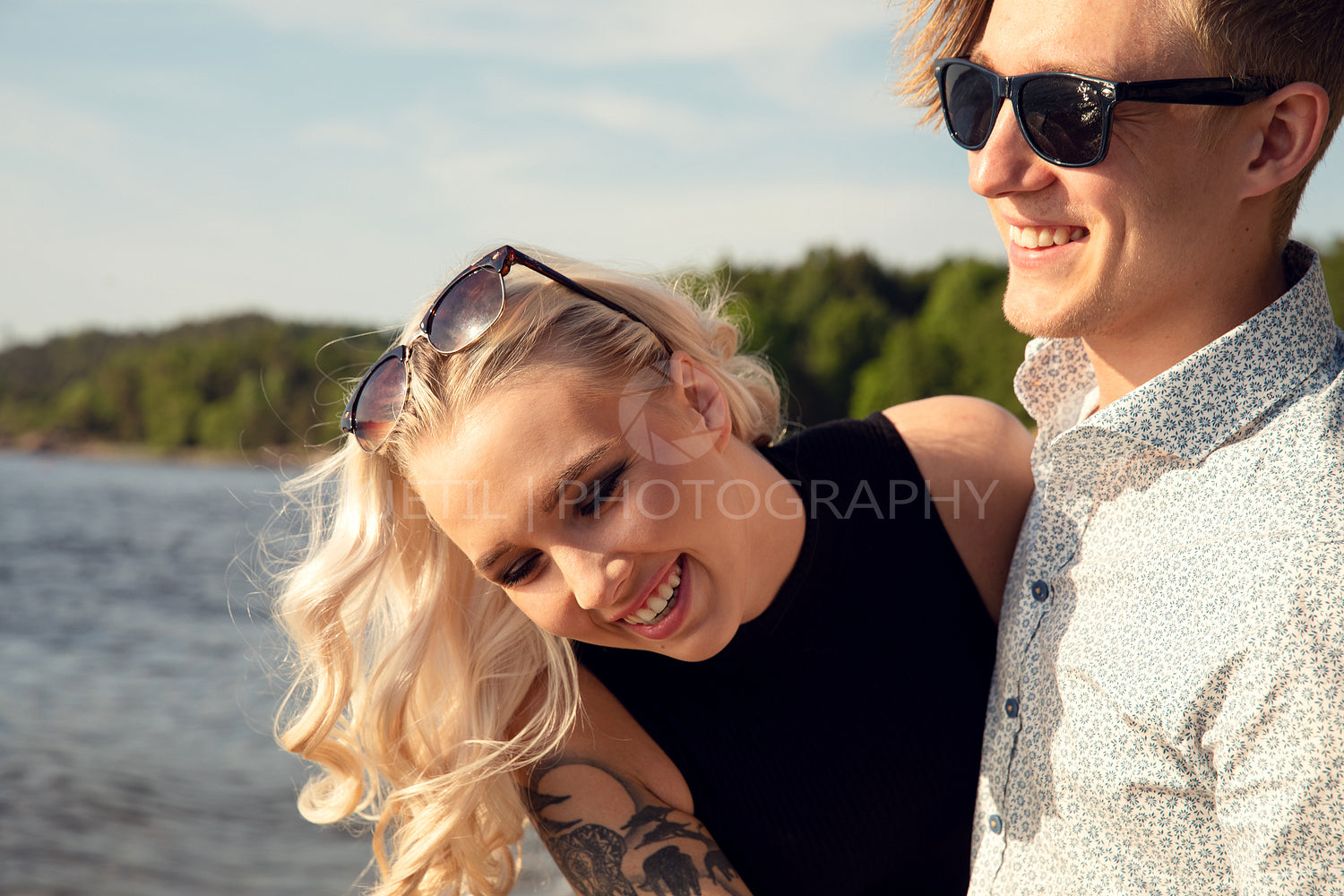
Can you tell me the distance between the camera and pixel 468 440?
263 cm

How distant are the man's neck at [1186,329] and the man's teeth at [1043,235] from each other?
0.26 meters

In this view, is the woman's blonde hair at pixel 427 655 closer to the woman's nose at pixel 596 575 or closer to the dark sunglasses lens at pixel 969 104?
the woman's nose at pixel 596 575

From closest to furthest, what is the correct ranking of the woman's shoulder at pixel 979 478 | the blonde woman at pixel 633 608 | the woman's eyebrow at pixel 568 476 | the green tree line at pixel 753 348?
the woman's eyebrow at pixel 568 476 < the blonde woman at pixel 633 608 < the woman's shoulder at pixel 979 478 < the green tree line at pixel 753 348

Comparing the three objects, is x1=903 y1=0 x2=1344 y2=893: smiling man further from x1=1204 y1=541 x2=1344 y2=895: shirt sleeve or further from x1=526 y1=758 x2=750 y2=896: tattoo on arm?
x1=526 y1=758 x2=750 y2=896: tattoo on arm

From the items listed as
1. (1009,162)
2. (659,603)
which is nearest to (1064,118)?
(1009,162)

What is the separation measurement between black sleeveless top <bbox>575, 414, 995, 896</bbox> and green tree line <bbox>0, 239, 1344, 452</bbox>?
745 inches

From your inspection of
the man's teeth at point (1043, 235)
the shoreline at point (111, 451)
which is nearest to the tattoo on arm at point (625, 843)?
the man's teeth at point (1043, 235)

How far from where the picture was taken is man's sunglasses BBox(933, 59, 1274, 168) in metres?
2.15

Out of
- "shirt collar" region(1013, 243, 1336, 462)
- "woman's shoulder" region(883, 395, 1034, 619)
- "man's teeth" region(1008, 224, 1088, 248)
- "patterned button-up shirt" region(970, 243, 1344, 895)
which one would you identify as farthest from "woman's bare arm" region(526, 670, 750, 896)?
"man's teeth" region(1008, 224, 1088, 248)

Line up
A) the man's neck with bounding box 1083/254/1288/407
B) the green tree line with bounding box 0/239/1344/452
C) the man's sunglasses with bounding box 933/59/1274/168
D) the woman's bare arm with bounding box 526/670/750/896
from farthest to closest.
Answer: the green tree line with bounding box 0/239/1344/452 → the woman's bare arm with bounding box 526/670/750/896 → the man's neck with bounding box 1083/254/1288/407 → the man's sunglasses with bounding box 933/59/1274/168

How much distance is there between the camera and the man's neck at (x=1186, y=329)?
229cm

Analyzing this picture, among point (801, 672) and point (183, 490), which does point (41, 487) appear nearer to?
point (183, 490)

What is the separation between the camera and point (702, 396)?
297cm

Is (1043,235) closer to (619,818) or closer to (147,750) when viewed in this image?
(619,818)
